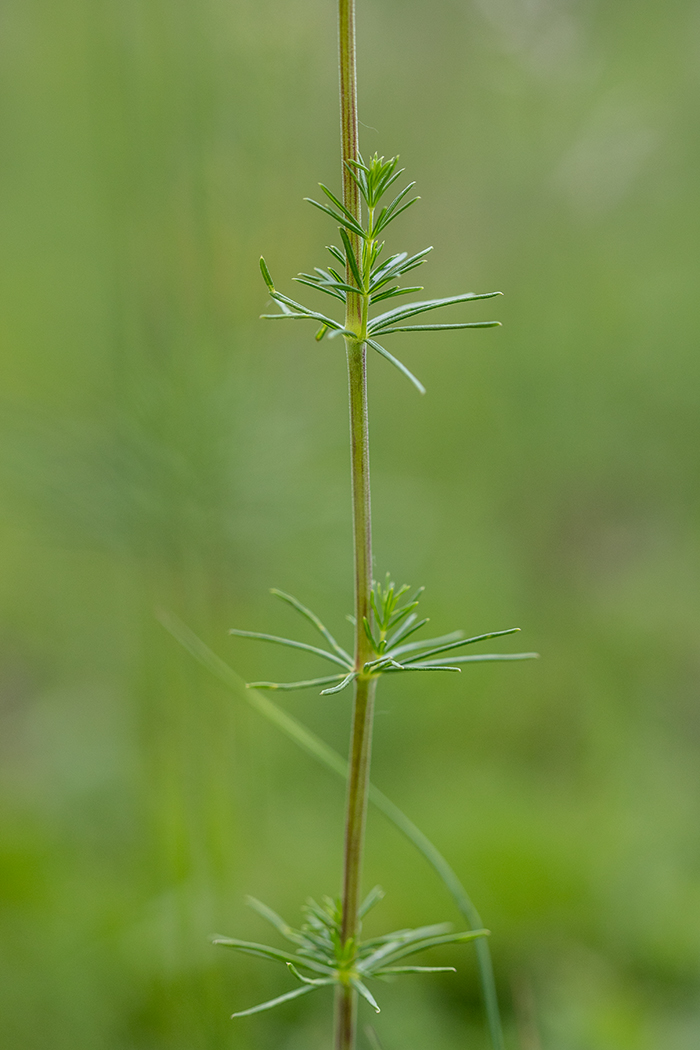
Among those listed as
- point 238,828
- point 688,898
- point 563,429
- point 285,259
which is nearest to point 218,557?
point 238,828

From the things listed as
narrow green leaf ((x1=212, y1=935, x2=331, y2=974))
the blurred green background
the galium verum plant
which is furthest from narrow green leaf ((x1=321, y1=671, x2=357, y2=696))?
the blurred green background

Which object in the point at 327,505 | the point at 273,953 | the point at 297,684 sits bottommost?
the point at 273,953

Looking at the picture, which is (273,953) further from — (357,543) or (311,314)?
(311,314)

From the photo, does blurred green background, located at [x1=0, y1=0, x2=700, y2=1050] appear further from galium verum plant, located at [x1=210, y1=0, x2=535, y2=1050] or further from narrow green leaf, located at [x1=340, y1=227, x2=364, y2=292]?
narrow green leaf, located at [x1=340, y1=227, x2=364, y2=292]

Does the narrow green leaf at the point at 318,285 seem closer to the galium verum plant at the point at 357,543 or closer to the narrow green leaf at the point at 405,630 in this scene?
the galium verum plant at the point at 357,543

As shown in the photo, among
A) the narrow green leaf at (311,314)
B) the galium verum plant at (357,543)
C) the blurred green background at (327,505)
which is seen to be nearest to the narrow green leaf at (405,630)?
the galium verum plant at (357,543)

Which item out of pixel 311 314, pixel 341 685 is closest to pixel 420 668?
pixel 341 685
